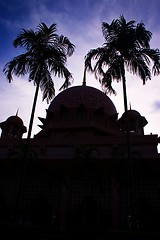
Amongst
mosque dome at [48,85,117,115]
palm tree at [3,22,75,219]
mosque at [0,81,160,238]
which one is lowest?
mosque at [0,81,160,238]

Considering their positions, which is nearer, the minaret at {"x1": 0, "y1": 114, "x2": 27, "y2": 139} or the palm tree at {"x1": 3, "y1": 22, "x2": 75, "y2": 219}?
the palm tree at {"x1": 3, "y1": 22, "x2": 75, "y2": 219}

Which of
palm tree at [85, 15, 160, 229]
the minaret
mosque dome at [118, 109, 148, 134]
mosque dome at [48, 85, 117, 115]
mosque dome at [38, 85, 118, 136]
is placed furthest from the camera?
the minaret

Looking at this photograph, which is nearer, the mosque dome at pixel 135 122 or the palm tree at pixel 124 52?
the palm tree at pixel 124 52

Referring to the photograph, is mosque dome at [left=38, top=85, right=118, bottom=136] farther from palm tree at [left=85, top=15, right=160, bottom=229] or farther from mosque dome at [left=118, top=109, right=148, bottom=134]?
palm tree at [left=85, top=15, right=160, bottom=229]

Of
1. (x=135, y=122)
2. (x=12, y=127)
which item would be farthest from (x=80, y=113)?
(x=12, y=127)

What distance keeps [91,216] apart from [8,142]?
12766 mm

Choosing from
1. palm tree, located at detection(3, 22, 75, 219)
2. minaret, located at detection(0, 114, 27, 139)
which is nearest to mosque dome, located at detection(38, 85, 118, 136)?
minaret, located at detection(0, 114, 27, 139)

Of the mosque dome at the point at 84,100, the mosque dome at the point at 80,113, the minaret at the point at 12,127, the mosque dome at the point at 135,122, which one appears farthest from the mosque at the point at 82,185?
the mosque dome at the point at 84,100

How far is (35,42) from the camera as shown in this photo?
44.1 feet

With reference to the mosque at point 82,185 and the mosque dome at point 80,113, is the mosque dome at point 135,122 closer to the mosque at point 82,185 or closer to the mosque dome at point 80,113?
the mosque dome at point 80,113

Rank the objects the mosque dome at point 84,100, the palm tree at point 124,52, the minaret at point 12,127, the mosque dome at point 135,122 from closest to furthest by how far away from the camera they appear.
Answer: the palm tree at point 124,52
the mosque dome at point 135,122
the mosque dome at point 84,100
the minaret at point 12,127

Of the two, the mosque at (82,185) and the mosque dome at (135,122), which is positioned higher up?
the mosque dome at (135,122)

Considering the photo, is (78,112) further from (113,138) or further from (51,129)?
(113,138)

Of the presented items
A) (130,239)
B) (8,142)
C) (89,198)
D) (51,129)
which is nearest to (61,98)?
(51,129)
